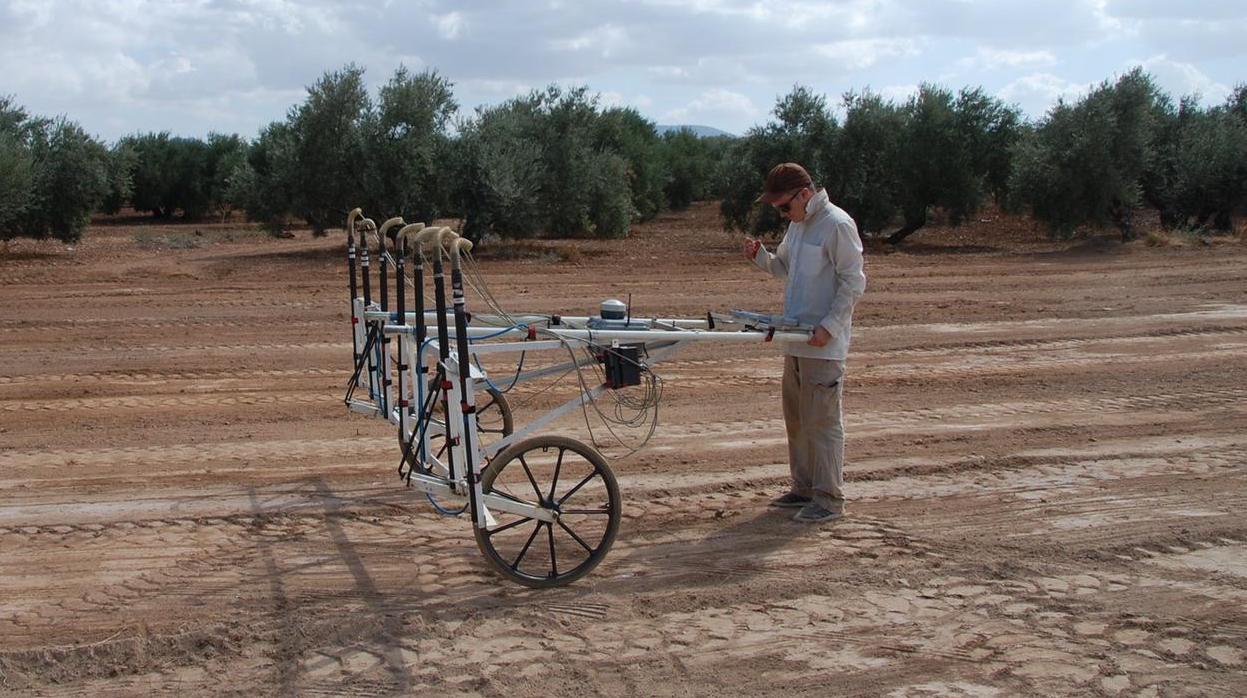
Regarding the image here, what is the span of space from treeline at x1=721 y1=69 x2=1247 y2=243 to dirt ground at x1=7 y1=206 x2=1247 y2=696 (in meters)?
14.6

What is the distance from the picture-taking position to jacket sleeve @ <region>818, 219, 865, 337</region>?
22.0ft

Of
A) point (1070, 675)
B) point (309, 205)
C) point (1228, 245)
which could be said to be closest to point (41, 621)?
point (1070, 675)

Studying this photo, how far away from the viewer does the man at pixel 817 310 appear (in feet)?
22.1

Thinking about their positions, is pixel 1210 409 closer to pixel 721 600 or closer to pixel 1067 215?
pixel 721 600

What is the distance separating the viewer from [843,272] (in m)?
6.74

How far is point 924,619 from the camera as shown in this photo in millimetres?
5637

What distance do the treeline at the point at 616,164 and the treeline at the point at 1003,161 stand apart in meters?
0.04

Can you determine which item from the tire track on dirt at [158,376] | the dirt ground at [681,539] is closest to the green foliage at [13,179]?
the dirt ground at [681,539]

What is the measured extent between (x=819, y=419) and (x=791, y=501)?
0.68 meters

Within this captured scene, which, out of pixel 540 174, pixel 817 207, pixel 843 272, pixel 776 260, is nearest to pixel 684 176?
pixel 540 174

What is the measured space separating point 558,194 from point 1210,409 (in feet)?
60.8

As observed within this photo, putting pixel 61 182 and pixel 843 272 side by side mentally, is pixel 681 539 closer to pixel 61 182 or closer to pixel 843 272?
pixel 843 272

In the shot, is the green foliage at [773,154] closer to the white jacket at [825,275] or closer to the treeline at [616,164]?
the treeline at [616,164]

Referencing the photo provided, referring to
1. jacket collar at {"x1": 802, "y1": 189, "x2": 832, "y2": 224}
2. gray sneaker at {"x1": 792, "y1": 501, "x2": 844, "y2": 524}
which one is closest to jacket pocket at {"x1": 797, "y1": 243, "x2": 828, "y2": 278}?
jacket collar at {"x1": 802, "y1": 189, "x2": 832, "y2": 224}
